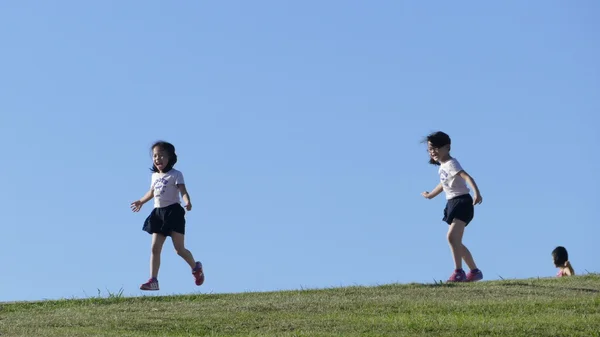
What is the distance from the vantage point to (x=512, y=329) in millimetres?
12578

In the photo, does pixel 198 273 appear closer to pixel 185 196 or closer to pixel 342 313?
pixel 185 196

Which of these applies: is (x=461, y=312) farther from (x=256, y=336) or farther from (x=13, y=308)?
(x=13, y=308)

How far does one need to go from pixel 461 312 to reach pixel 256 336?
9.15 ft

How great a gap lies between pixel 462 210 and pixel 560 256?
16.5ft

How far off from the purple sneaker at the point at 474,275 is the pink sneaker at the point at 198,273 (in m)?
3.76

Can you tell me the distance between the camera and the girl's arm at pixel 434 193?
17375 mm

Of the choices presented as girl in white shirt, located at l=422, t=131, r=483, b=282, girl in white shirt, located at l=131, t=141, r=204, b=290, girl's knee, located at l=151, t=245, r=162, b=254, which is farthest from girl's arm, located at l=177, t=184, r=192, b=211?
girl in white shirt, located at l=422, t=131, r=483, b=282

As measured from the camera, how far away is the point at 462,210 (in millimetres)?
16703

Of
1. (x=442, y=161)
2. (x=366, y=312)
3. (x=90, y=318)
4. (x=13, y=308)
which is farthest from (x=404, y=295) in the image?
(x=13, y=308)

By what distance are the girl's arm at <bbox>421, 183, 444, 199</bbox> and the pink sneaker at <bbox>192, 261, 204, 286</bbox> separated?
3425 millimetres

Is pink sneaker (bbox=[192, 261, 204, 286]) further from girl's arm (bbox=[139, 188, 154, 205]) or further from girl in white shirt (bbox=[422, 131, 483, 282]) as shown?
girl in white shirt (bbox=[422, 131, 483, 282])

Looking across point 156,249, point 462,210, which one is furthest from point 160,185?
point 462,210

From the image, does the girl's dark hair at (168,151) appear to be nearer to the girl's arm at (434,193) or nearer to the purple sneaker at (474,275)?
the girl's arm at (434,193)

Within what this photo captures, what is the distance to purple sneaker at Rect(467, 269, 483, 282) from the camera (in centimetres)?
1698
